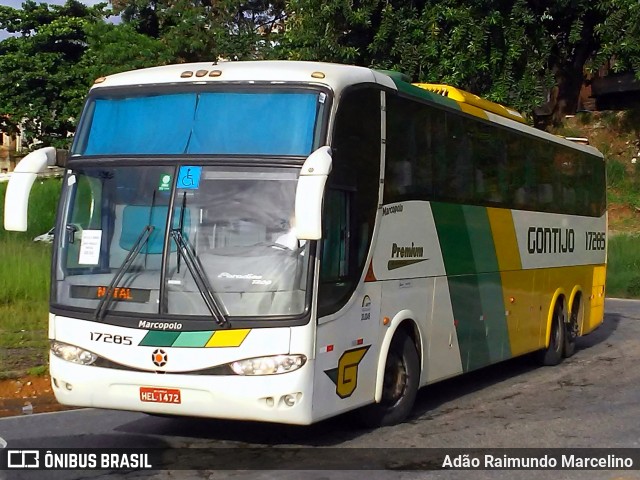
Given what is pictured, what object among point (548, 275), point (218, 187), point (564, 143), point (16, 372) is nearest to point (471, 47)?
point (564, 143)

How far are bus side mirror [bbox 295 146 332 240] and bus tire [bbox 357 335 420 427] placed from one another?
2.41 meters

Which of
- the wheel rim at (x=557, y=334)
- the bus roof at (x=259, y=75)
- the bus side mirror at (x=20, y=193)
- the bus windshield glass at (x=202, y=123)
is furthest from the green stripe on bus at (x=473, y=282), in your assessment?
the bus side mirror at (x=20, y=193)

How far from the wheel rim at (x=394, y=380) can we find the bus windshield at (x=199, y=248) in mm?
1847

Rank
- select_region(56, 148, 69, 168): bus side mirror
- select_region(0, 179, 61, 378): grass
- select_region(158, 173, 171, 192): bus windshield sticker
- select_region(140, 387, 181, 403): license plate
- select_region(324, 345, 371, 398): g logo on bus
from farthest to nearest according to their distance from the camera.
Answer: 1. select_region(0, 179, 61, 378): grass
2. select_region(56, 148, 69, 168): bus side mirror
3. select_region(324, 345, 371, 398): g logo on bus
4. select_region(158, 173, 171, 192): bus windshield sticker
5. select_region(140, 387, 181, 403): license plate

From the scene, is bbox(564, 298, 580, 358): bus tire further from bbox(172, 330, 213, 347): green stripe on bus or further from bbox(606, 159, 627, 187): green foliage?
bbox(606, 159, 627, 187): green foliage

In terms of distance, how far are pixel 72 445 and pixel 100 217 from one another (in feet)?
6.45

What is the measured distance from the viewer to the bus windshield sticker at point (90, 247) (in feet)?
25.8

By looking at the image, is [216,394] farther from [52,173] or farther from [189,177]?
[52,173]

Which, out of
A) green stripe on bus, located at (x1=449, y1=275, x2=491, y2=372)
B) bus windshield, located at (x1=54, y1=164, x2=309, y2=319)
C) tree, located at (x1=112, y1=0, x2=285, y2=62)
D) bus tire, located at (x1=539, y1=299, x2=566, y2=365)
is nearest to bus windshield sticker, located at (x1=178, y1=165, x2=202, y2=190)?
bus windshield, located at (x1=54, y1=164, x2=309, y2=319)

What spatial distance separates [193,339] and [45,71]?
30.9 metres

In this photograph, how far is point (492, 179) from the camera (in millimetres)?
11445

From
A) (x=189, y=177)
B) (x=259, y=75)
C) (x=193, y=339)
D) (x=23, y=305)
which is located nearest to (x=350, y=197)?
(x=259, y=75)

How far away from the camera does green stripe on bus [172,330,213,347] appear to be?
7391mm

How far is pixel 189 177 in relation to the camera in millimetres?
7684
